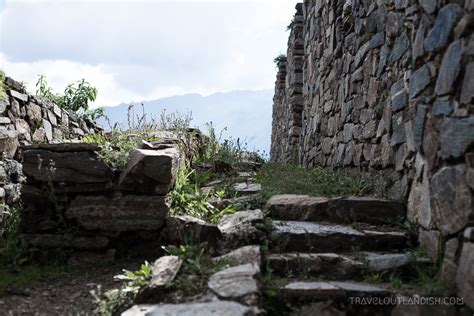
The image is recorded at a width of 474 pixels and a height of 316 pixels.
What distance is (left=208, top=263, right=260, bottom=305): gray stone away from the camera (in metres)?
2.22

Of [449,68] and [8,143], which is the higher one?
[449,68]

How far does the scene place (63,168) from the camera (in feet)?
12.4

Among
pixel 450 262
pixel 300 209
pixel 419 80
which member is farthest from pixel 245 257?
pixel 419 80

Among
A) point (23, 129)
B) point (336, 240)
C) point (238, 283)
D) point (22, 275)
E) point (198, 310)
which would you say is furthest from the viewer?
point (23, 129)

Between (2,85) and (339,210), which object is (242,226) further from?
(2,85)

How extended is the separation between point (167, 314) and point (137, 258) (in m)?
1.64

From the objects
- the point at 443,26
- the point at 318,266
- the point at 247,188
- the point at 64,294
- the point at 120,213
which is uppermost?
the point at 443,26

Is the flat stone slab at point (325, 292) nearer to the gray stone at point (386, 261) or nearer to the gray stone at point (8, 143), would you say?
the gray stone at point (386, 261)

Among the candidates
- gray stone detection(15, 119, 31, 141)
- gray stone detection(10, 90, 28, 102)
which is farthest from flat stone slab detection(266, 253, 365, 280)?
gray stone detection(10, 90, 28, 102)

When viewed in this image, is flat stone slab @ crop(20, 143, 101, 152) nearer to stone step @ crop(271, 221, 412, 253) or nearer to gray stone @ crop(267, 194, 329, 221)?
gray stone @ crop(267, 194, 329, 221)

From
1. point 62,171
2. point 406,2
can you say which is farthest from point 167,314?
point 406,2

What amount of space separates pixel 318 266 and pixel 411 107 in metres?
1.48

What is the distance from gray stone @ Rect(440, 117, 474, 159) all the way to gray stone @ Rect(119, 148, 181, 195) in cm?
210

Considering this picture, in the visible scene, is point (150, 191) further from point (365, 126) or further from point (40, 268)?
point (365, 126)
